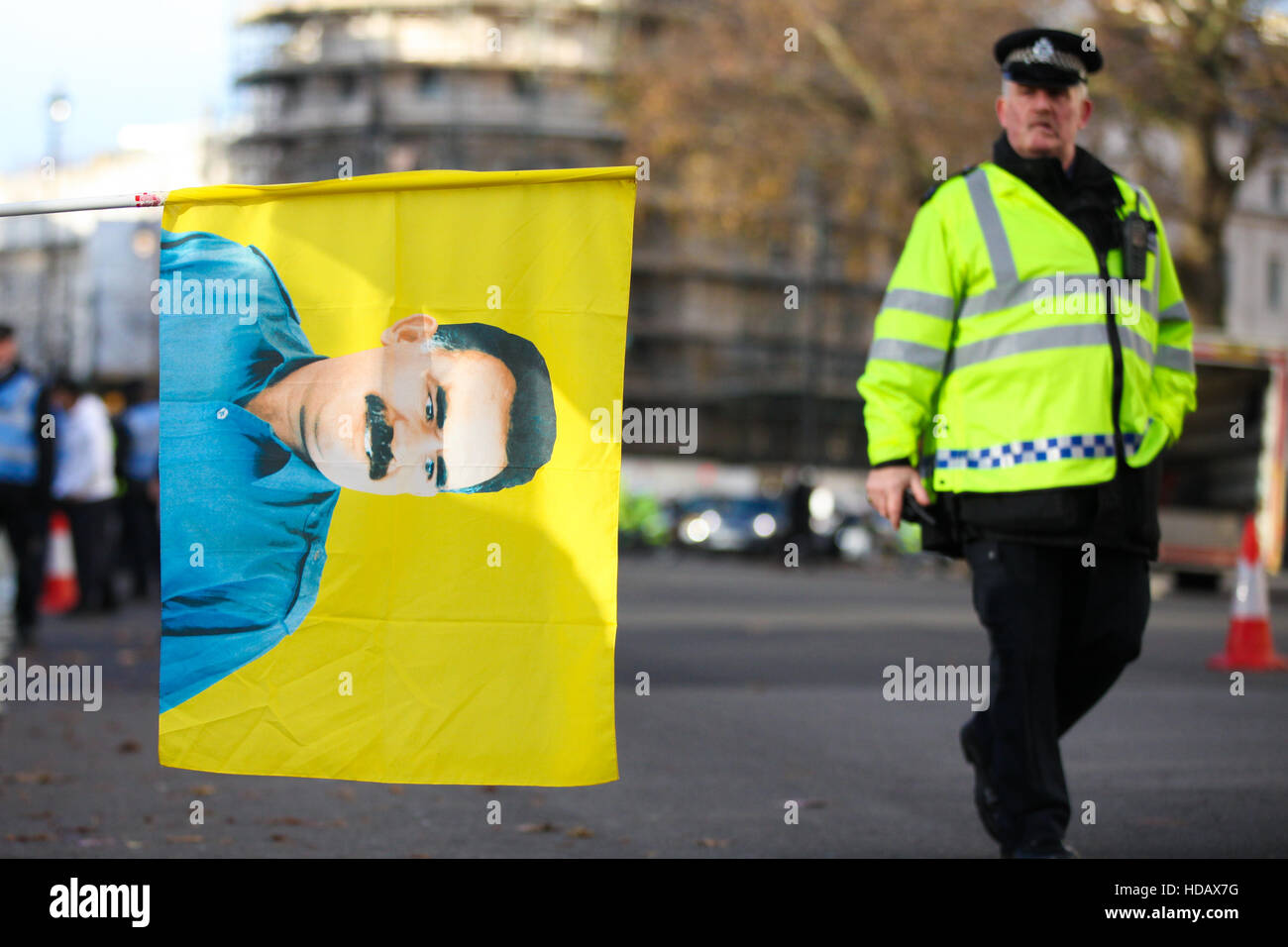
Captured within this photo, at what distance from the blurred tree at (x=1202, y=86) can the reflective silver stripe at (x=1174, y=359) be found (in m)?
21.6

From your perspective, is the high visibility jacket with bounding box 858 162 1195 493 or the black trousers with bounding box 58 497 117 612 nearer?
the high visibility jacket with bounding box 858 162 1195 493

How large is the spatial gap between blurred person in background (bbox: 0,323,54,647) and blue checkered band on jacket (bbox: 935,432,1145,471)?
25.3ft

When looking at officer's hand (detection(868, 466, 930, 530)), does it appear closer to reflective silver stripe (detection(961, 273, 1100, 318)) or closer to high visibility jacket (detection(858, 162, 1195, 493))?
high visibility jacket (detection(858, 162, 1195, 493))

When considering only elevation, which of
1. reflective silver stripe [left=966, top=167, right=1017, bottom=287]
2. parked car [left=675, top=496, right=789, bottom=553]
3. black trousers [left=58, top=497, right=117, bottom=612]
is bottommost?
parked car [left=675, top=496, right=789, bottom=553]

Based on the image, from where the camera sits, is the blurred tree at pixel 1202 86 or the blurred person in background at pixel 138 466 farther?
the blurred tree at pixel 1202 86

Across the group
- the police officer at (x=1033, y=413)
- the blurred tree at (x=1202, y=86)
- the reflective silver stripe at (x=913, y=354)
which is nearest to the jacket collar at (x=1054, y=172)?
the police officer at (x=1033, y=413)

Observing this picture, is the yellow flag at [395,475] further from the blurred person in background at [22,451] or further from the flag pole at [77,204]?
the blurred person in background at [22,451]

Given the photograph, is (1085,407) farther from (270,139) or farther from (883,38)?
(270,139)

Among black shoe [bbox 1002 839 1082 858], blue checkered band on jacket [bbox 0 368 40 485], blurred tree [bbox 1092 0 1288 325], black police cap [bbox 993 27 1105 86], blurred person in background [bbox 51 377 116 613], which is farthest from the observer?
blurred tree [bbox 1092 0 1288 325]

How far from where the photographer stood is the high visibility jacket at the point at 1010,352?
4.66 meters

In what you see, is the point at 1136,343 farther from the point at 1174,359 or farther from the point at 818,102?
the point at 818,102

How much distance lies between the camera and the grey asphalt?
5613mm

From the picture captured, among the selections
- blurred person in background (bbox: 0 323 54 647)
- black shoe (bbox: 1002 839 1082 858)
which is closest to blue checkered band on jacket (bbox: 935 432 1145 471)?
black shoe (bbox: 1002 839 1082 858)

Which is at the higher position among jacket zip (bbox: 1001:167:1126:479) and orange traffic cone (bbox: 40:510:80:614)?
jacket zip (bbox: 1001:167:1126:479)
